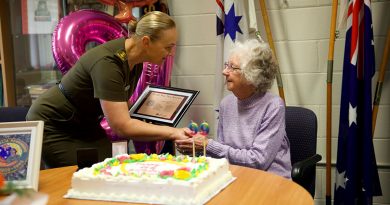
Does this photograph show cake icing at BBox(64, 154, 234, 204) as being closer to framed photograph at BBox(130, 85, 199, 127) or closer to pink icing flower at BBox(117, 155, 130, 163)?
pink icing flower at BBox(117, 155, 130, 163)

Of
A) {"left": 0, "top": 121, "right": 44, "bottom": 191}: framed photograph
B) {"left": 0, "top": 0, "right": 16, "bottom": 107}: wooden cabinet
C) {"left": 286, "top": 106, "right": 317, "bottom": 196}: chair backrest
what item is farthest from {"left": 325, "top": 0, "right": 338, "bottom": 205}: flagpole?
{"left": 0, "top": 0, "right": 16, "bottom": 107}: wooden cabinet

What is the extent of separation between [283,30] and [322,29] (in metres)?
0.23

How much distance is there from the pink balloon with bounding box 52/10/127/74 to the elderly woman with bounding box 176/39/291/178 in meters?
0.95

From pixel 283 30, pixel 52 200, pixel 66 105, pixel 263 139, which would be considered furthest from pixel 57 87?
pixel 283 30

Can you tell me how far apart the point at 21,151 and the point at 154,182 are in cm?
48

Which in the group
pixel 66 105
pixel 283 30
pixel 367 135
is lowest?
pixel 367 135

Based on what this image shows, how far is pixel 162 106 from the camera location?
2068mm

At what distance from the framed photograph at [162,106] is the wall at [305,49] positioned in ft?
2.87

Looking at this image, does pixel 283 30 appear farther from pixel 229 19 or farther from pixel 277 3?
pixel 229 19

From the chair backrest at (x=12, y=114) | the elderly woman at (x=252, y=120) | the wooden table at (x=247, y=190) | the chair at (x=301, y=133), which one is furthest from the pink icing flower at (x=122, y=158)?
the chair backrest at (x=12, y=114)

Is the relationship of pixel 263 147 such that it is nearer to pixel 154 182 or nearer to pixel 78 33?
pixel 154 182

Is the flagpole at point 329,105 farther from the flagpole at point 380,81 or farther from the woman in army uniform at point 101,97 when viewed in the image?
the woman in army uniform at point 101,97

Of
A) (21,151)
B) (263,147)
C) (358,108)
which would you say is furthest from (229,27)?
(21,151)

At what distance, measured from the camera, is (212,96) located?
297cm
